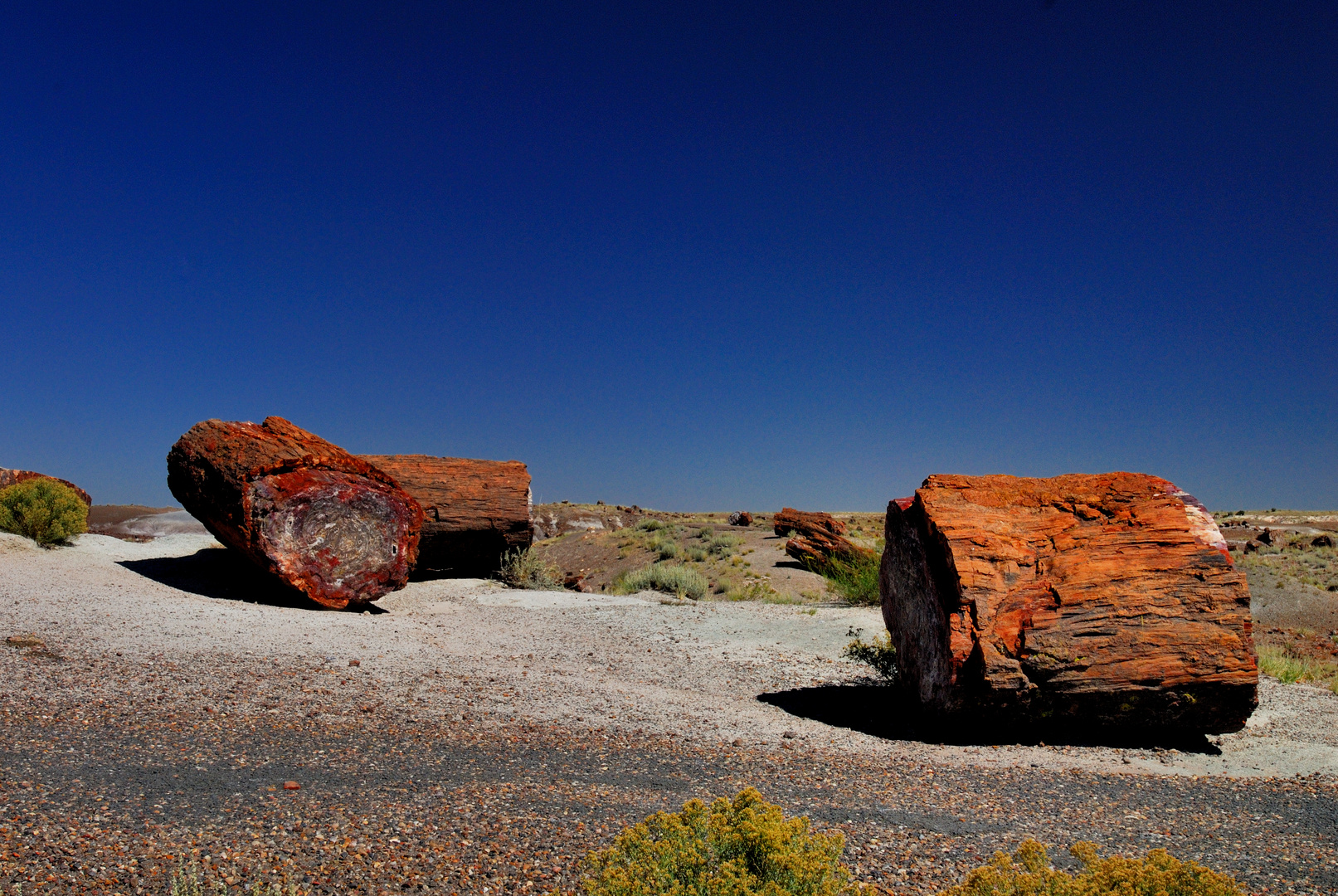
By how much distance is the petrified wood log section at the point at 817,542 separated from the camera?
19531 mm

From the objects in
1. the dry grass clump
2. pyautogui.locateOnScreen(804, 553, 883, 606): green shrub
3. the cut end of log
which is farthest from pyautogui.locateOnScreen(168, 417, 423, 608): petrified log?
the dry grass clump

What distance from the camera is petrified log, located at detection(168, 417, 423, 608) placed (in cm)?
992

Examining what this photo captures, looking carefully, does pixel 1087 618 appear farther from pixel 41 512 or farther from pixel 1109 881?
pixel 41 512

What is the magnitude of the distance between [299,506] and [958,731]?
26.6 feet

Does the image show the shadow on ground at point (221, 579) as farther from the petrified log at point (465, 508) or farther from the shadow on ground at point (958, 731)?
the shadow on ground at point (958, 731)

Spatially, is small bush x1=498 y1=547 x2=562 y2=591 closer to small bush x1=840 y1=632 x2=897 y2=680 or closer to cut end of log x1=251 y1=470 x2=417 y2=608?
cut end of log x1=251 y1=470 x2=417 y2=608

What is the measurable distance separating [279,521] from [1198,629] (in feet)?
31.5

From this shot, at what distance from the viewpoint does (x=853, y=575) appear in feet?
52.7

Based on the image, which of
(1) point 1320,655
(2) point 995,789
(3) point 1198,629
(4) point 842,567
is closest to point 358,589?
(2) point 995,789

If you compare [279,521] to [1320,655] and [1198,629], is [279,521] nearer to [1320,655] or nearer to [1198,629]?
[1198,629]

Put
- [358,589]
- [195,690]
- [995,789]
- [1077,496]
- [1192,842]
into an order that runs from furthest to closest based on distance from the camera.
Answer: [358,589], [1077,496], [195,690], [995,789], [1192,842]

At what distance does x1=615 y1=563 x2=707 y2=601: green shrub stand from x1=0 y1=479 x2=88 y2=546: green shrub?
950cm

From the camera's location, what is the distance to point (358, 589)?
10.4 metres

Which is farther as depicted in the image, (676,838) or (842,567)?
(842,567)
